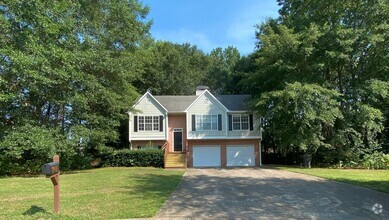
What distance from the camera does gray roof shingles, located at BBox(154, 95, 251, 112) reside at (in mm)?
30736

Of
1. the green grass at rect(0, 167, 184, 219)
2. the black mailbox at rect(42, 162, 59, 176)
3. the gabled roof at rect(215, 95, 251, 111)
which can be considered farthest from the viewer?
the gabled roof at rect(215, 95, 251, 111)

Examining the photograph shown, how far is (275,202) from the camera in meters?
10.0

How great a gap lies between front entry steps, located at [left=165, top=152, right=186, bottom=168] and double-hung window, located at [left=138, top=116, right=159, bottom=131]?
117 inches

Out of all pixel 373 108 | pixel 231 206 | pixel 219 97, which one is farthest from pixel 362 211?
pixel 219 97

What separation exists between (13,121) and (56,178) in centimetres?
1574

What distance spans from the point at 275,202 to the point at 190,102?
22.4 metres

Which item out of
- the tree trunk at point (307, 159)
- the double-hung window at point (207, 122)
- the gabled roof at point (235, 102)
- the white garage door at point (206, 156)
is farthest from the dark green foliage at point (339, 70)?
the white garage door at point (206, 156)

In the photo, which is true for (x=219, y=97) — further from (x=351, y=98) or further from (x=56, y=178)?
(x=56, y=178)

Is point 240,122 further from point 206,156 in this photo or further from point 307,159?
point 307,159

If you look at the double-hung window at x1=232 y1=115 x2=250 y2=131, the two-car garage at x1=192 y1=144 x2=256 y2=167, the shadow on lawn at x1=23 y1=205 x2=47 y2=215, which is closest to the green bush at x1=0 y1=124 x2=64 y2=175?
the shadow on lawn at x1=23 y1=205 x2=47 y2=215

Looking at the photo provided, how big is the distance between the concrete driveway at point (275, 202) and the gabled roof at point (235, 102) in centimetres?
1738

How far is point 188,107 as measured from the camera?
30.0m

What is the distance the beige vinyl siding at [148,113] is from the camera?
29.6 m

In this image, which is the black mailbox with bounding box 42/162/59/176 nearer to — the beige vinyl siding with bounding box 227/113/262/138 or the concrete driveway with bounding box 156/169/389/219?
the concrete driveway with bounding box 156/169/389/219
